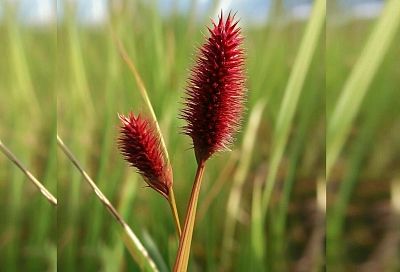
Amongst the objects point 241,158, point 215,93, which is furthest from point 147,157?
point 241,158

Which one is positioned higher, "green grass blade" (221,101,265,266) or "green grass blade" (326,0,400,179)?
"green grass blade" (326,0,400,179)

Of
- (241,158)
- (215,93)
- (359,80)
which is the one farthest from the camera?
(241,158)

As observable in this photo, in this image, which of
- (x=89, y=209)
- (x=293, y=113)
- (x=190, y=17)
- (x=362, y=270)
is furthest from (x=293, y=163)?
(x=89, y=209)


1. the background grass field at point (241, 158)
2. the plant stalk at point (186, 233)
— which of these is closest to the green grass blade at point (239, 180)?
the background grass field at point (241, 158)

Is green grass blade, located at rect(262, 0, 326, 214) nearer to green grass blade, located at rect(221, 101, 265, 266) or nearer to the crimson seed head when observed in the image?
green grass blade, located at rect(221, 101, 265, 266)

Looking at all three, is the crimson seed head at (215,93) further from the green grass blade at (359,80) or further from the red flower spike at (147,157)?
the green grass blade at (359,80)

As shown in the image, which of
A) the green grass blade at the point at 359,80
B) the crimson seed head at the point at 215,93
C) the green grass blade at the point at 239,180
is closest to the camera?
the crimson seed head at the point at 215,93

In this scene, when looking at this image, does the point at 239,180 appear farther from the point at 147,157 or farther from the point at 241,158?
the point at 147,157

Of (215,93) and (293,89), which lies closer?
(215,93)

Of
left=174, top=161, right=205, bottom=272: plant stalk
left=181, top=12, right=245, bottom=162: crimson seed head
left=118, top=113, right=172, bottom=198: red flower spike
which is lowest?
left=174, top=161, right=205, bottom=272: plant stalk

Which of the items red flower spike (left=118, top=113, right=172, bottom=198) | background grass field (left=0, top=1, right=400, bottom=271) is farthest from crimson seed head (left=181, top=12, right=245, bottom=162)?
background grass field (left=0, top=1, right=400, bottom=271)
